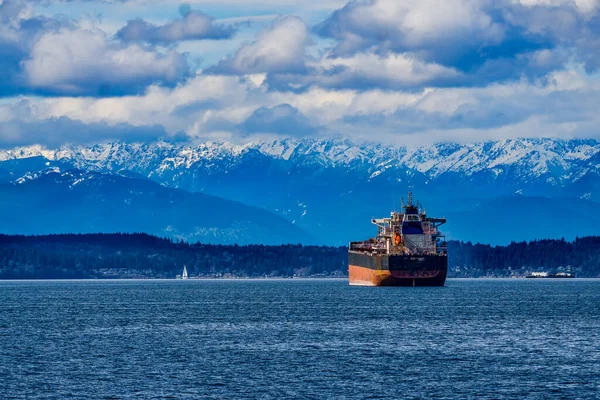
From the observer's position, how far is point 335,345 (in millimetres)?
103000

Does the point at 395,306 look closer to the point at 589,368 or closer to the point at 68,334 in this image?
the point at 68,334

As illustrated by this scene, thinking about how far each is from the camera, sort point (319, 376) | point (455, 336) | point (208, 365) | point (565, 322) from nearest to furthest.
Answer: point (319, 376), point (208, 365), point (455, 336), point (565, 322)

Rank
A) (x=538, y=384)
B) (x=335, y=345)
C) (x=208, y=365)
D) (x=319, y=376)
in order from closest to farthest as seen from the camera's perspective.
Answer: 1. (x=538, y=384)
2. (x=319, y=376)
3. (x=208, y=365)
4. (x=335, y=345)

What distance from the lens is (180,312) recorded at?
156 meters

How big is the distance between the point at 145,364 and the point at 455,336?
1257 inches

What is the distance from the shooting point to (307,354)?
96312 mm

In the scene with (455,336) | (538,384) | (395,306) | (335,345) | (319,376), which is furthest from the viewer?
(395,306)

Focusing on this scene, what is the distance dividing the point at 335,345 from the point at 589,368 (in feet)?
80.8

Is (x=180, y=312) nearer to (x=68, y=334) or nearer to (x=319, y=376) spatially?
(x=68, y=334)

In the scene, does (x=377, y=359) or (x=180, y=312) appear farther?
(x=180, y=312)

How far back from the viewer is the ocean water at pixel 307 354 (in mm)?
77562

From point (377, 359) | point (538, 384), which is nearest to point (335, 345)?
point (377, 359)

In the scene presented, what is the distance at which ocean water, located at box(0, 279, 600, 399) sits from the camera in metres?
77.6

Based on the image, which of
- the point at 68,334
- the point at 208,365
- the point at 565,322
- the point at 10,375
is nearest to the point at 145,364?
the point at 208,365
